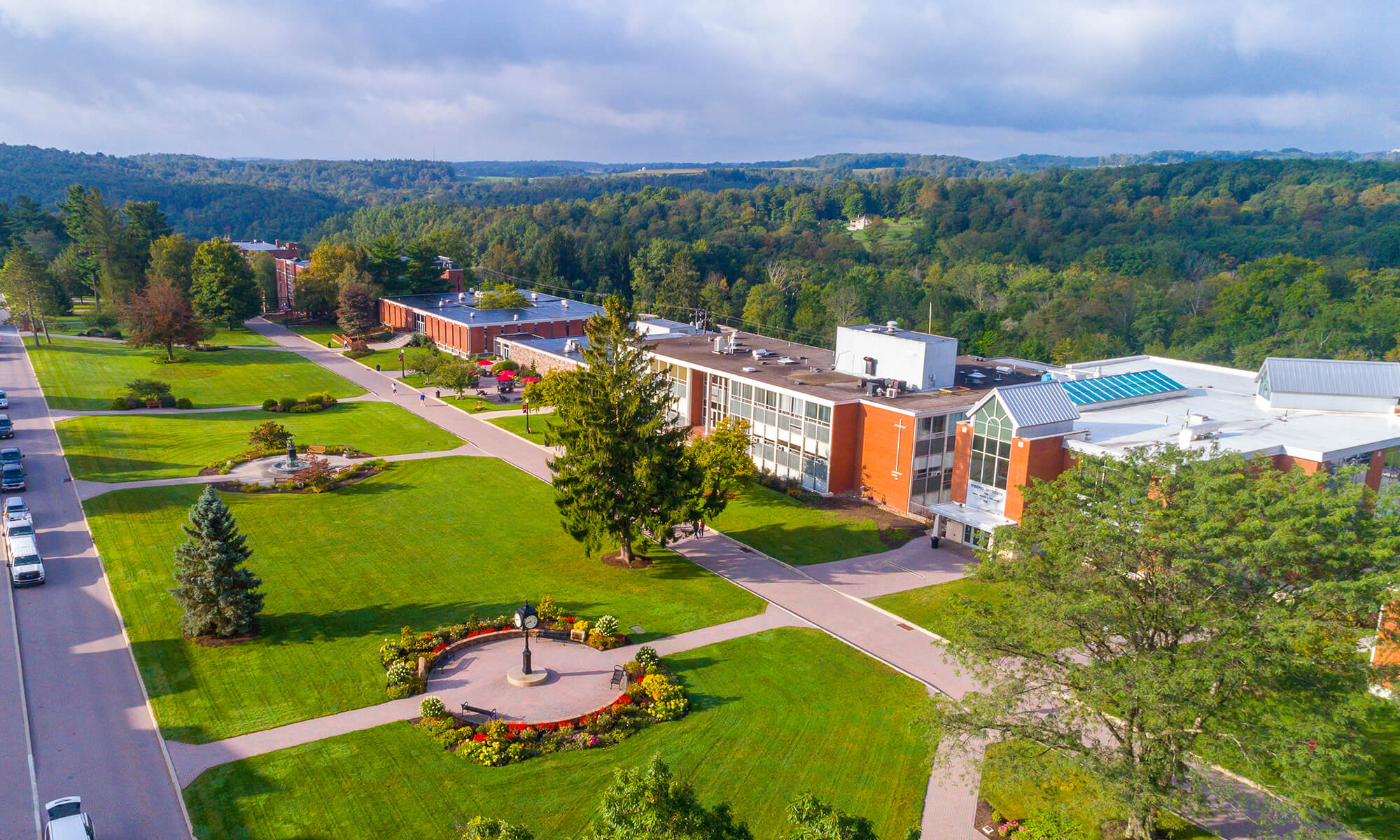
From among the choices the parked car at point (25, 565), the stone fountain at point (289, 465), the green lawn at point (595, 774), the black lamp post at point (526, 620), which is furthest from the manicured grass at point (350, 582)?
the black lamp post at point (526, 620)

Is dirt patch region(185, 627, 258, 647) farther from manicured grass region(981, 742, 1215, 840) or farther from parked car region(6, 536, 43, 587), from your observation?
manicured grass region(981, 742, 1215, 840)

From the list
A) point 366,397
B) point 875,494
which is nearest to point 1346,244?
point 875,494

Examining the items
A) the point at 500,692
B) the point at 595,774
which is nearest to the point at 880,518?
the point at 500,692

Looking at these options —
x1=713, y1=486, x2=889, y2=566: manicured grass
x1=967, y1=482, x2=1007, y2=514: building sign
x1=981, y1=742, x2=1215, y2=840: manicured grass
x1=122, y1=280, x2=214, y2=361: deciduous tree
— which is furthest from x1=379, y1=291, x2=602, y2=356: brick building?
x1=981, y1=742, x2=1215, y2=840: manicured grass

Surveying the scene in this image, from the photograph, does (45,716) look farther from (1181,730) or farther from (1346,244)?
(1346,244)

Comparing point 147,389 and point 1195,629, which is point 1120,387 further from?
point 147,389

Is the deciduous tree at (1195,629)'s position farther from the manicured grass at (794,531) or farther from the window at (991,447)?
the manicured grass at (794,531)
